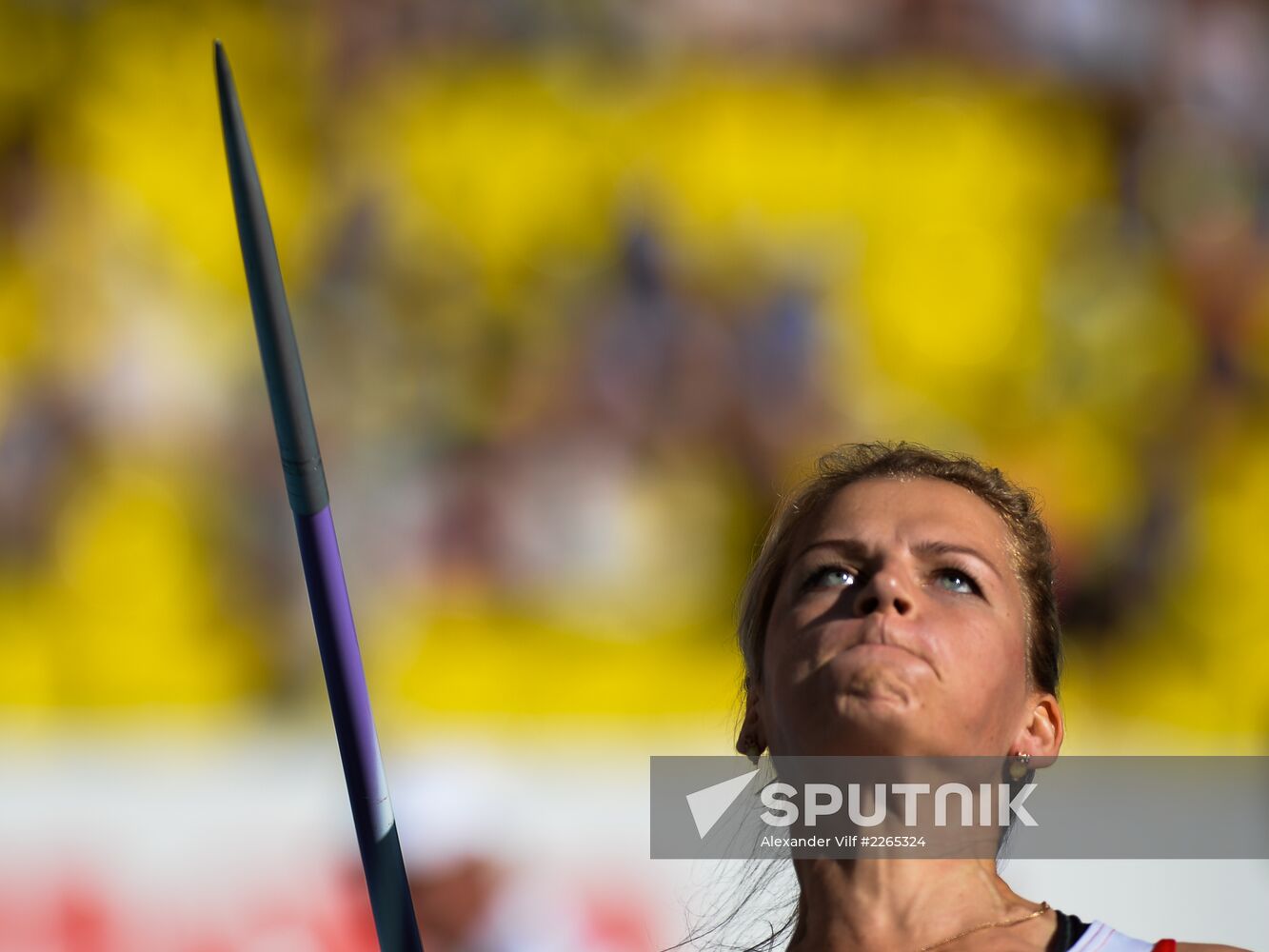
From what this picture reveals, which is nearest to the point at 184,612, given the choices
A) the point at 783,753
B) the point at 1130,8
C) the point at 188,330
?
the point at 188,330

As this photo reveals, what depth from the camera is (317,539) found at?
3.29 feet

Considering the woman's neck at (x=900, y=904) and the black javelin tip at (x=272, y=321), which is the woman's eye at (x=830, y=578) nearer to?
the woman's neck at (x=900, y=904)

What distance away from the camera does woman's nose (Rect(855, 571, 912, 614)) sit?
1.16 meters

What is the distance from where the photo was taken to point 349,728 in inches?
40.4

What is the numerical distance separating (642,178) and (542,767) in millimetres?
1222

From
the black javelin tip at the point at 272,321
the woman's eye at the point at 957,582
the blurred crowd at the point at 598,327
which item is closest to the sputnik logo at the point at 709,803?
the blurred crowd at the point at 598,327

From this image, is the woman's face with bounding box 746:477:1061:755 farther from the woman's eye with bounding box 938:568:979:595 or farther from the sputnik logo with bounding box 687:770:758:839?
the sputnik logo with bounding box 687:770:758:839

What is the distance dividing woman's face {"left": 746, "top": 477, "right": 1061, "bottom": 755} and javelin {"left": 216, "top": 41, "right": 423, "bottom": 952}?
0.33m

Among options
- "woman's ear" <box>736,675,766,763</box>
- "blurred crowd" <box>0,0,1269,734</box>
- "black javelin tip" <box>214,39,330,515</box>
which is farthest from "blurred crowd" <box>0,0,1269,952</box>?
"black javelin tip" <box>214,39,330,515</box>

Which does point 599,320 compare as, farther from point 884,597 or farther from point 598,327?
point 884,597

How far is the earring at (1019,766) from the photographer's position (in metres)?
1.23

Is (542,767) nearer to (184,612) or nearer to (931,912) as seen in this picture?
(184,612)

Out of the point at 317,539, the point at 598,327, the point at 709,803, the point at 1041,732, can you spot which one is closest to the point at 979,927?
the point at 1041,732

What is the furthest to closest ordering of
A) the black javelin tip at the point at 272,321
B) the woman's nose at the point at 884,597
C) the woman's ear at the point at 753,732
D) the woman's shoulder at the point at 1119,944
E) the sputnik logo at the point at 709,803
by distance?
the sputnik logo at the point at 709,803 → the woman's ear at the point at 753,732 → the woman's nose at the point at 884,597 → the woman's shoulder at the point at 1119,944 → the black javelin tip at the point at 272,321
